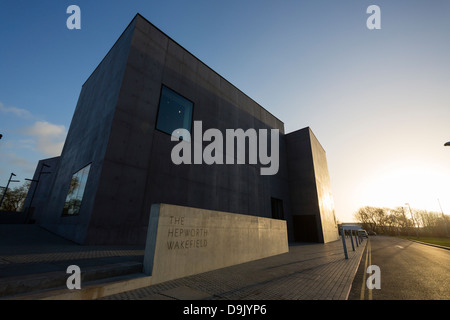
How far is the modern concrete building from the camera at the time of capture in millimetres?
10750

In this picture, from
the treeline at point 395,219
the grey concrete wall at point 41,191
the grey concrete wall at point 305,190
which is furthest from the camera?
the treeline at point 395,219

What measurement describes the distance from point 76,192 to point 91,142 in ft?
11.2

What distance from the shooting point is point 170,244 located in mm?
5945

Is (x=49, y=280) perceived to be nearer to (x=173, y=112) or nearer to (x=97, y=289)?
(x=97, y=289)

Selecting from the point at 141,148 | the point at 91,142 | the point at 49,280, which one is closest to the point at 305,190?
the point at 141,148

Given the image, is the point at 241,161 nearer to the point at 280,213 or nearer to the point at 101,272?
the point at 280,213

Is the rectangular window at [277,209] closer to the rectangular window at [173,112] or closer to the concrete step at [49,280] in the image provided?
the rectangular window at [173,112]

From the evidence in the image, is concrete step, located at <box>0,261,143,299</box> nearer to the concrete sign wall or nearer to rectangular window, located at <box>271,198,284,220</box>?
the concrete sign wall

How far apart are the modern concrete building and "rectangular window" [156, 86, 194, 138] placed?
0.28 ft

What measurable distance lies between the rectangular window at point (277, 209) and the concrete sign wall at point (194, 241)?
46.2 ft

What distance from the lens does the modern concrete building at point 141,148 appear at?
10.8 meters

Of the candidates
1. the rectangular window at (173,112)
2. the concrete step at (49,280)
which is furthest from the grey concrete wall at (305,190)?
the concrete step at (49,280)
